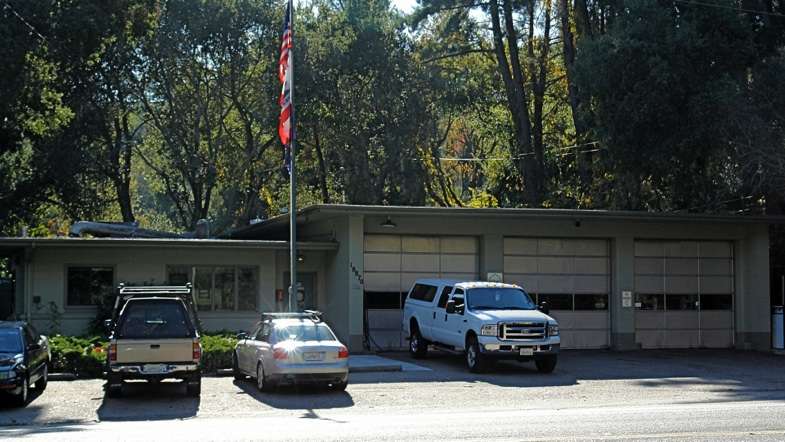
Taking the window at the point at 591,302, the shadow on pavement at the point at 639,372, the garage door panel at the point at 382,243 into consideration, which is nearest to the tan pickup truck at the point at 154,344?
the shadow on pavement at the point at 639,372

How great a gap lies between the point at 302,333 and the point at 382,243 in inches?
385

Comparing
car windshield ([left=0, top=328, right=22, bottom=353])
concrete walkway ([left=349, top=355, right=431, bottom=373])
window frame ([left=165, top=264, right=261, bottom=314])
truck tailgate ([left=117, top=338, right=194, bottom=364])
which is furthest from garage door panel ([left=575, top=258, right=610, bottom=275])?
car windshield ([left=0, top=328, right=22, bottom=353])

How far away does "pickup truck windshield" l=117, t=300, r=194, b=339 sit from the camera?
61.4 feet

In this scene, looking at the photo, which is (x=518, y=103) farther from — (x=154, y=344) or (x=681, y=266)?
(x=154, y=344)

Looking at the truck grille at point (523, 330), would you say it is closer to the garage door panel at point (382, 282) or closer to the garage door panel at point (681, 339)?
the garage door panel at point (382, 282)

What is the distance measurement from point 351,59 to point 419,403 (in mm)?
A: 29924

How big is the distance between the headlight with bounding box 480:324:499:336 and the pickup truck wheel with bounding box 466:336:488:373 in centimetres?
38

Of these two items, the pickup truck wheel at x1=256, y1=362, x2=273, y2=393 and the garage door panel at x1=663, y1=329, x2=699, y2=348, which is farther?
the garage door panel at x1=663, y1=329, x2=699, y2=348

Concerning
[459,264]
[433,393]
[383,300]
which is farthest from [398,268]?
[433,393]

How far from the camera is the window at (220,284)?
3005 cm

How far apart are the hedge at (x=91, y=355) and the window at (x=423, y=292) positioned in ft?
17.6

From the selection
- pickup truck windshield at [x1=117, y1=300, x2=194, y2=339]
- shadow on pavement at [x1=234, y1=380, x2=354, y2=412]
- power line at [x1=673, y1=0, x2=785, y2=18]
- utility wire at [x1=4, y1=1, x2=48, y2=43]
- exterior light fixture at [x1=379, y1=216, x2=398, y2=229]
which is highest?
power line at [x1=673, y1=0, x2=785, y2=18]

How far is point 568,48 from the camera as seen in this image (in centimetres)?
4506

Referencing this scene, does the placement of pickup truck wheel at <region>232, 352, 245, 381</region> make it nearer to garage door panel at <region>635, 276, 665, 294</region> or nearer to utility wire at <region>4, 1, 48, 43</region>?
utility wire at <region>4, 1, 48, 43</region>
